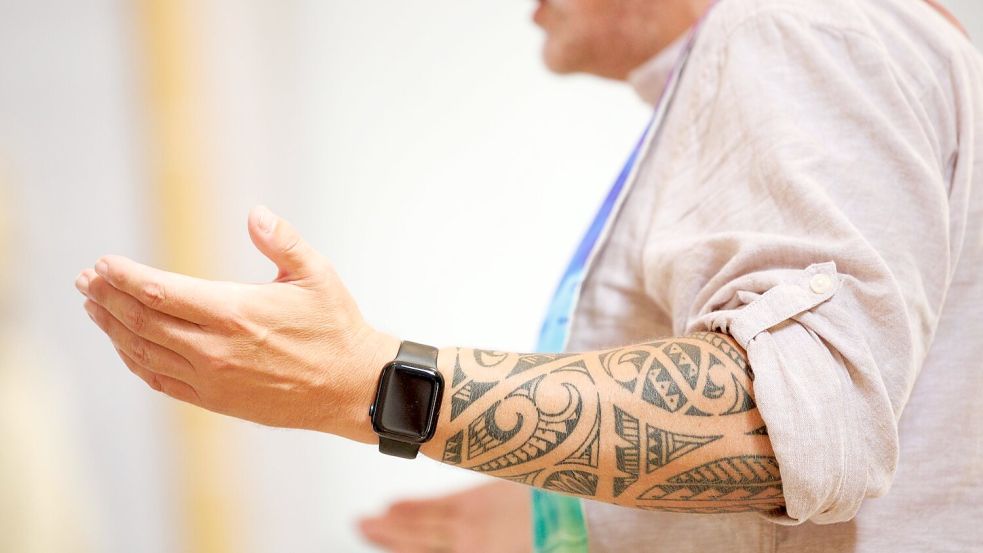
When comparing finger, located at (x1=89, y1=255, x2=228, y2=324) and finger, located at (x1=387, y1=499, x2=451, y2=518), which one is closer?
finger, located at (x1=89, y1=255, x2=228, y2=324)

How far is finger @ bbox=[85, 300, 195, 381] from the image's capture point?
19.7 inches

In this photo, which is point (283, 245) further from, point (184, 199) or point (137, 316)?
point (184, 199)

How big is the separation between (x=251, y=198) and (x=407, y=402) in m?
1.03

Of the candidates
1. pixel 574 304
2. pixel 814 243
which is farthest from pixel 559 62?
pixel 814 243

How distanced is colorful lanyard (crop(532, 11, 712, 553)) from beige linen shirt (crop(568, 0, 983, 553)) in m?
0.04

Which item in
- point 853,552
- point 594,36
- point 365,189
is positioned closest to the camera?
point 853,552

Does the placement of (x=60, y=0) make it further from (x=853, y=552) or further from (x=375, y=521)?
(x=853, y=552)

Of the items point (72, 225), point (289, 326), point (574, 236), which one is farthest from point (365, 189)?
point (289, 326)

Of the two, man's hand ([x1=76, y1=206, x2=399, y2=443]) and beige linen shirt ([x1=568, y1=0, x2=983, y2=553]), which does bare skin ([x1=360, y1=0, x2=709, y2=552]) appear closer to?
beige linen shirt ([x1=568, y1=0, x2=983, y2=553])

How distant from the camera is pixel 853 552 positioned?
60cm

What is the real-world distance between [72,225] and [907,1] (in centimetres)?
136

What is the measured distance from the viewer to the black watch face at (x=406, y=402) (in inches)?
20.1

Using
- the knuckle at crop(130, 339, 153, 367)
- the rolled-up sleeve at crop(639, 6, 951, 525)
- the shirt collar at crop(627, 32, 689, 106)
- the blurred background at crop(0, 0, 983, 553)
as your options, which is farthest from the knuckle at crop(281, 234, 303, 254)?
the blurred background at crop(0, 0, 983, 553)

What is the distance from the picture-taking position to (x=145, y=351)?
0.50 metres
